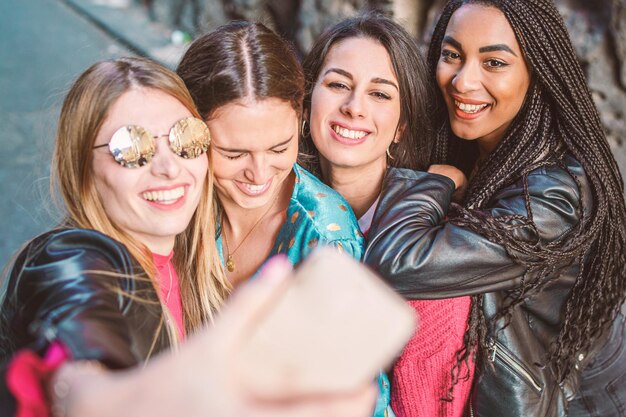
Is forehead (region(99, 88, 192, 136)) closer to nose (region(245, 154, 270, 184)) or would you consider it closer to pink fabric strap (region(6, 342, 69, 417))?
nose (region(245, 154, 270, 184))

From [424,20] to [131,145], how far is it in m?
4.40

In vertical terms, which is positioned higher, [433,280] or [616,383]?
[433,280]

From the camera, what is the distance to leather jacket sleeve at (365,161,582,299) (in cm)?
221

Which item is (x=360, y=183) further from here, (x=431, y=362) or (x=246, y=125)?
(x=431, y=362)

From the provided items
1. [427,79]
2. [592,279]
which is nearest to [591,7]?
[427,79]

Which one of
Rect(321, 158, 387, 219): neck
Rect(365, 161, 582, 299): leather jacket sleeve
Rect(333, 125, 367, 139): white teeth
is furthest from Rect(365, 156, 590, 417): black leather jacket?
Rect(333, 125, 367, 139): white teeth

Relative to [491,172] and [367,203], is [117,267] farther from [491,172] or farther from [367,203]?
[491,172]

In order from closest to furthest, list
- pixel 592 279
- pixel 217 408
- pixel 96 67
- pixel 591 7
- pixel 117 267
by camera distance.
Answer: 1. pixel 217 408
2. pixel 117 267
3. pixel 96 67
4. pixel 592 279
5. pixel 591 7

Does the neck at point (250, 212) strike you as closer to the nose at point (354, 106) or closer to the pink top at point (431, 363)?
the nose at point (354, 106)

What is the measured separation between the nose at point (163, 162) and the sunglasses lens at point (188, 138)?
0.07 ft

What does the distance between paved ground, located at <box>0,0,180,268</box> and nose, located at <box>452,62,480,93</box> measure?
2937 mm

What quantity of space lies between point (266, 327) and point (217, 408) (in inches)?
4.8

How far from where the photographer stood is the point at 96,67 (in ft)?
6.30

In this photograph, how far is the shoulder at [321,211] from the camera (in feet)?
7.55
